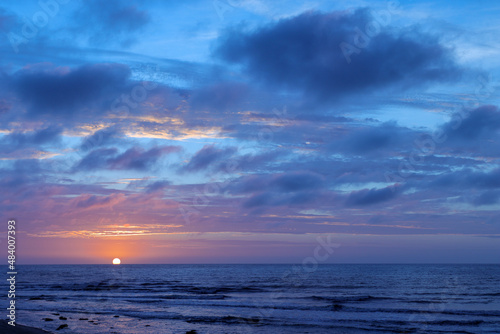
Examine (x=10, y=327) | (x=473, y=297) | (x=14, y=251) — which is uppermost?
(x=14, y=251)

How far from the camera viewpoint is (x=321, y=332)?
30.7 meters

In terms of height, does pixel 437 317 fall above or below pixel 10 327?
below

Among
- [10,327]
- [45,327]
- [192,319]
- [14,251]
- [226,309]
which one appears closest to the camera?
[10,327]

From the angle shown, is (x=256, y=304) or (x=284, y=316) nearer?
(x=284, y=316)

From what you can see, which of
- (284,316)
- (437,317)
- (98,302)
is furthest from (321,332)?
(98,302)

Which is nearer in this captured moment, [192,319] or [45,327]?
[45,327]

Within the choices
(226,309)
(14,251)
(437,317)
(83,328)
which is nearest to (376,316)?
(437,317)

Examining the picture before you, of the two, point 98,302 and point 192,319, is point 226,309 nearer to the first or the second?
point 192,319

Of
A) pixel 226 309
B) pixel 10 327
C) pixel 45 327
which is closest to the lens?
pixel 10 327

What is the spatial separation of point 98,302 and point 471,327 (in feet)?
128

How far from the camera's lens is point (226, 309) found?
145 ft

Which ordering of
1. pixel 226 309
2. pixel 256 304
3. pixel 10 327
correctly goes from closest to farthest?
pixel 10 327 → pixel 226 309 → pixel 256 304

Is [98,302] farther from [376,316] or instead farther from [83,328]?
[376,316]

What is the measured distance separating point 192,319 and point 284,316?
8.20 m
